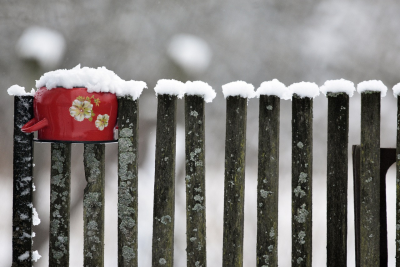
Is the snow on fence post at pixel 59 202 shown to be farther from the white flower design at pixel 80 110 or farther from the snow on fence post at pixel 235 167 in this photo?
the snow on fence post at pixel 235 167

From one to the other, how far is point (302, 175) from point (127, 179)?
22.5 inches

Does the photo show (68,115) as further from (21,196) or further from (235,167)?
(235,167)

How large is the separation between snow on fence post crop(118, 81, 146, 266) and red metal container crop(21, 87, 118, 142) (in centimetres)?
9

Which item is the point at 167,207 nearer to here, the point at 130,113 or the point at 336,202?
the point at 130,113

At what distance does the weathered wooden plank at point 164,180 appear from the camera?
1286 mm

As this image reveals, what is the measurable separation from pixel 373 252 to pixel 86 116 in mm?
978

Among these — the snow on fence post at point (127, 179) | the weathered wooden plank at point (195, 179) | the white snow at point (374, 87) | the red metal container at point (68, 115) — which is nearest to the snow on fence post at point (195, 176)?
the weathered wooden plank at point (195, 179)

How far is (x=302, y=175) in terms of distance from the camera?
1253mm

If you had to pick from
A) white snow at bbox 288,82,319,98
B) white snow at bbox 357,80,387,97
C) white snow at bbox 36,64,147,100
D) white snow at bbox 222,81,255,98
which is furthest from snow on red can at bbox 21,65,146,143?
white snow at bbox 357,80,387,97

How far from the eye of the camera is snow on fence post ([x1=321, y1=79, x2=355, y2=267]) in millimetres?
1239

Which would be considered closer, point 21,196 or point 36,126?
point 36,126

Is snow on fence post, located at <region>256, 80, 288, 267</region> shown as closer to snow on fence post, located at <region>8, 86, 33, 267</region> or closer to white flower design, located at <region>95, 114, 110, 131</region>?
white flower design, located at <region>95, 114, 110, 131</region>

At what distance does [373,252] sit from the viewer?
1.22 meters

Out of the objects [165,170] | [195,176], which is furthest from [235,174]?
[165,170]
